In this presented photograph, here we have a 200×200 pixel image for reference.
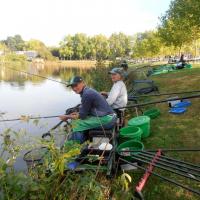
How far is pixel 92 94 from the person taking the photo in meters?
5.61

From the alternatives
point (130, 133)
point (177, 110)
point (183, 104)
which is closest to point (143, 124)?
point (130, 133)

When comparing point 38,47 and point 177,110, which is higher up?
point 38,47

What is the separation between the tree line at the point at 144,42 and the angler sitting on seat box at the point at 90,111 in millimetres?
11866

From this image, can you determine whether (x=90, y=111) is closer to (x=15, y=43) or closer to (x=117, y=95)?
(x=117, y=95)

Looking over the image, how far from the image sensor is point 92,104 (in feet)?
18.7

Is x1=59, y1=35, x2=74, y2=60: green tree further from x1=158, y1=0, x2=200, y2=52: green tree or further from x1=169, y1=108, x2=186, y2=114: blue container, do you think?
x1=169, y1=108, x2=186, y2=114: blue container

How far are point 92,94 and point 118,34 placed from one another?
101975 millimetres

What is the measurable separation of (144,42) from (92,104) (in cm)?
5307

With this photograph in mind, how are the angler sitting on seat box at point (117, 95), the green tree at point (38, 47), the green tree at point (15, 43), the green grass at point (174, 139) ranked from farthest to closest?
the green tree at point (15, 43), the green tree at point (38, 47), the angler sitting on seat box at point (117, 95), the green grass at point (174, 139)

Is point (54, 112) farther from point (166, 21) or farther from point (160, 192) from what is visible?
point (166, 21)

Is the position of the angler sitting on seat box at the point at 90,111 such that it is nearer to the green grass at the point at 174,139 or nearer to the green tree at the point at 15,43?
the green grass at the point at 174,139

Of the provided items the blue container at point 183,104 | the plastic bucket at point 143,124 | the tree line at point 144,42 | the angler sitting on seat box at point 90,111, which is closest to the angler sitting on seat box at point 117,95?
the plastic bucket at point 143,124

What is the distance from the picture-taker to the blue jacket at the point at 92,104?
562cm

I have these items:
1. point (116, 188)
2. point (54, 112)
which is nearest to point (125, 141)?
point (116, 188)
